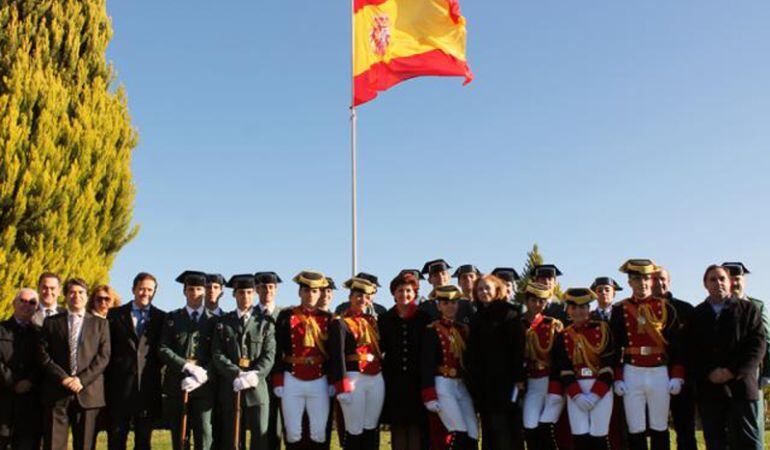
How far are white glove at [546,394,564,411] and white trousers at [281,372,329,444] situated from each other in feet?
7.36

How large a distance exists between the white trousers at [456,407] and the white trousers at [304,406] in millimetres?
1183

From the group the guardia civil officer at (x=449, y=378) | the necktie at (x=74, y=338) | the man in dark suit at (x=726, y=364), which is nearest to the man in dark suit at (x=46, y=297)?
the necktie at (x=74, y=338)

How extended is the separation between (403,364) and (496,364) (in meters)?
0.97

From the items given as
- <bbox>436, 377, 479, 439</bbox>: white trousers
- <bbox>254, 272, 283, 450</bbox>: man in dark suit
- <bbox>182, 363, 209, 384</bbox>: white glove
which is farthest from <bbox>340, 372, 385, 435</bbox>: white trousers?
<bbox>182, 363, 209, 384</bbox>: white glove

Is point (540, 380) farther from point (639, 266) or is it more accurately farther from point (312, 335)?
point (312, 335)

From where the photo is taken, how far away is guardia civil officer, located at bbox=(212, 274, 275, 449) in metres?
7.55

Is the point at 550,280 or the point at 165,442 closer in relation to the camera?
the point at 550,280

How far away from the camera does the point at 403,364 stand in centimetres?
753

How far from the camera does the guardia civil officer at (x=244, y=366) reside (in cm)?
755

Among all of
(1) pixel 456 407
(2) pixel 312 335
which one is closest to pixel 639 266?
(1) pixel 456 407

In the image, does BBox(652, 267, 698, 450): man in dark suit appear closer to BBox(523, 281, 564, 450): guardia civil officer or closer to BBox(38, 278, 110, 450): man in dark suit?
BBox(523, 281, 564, 450): guardia civil officer

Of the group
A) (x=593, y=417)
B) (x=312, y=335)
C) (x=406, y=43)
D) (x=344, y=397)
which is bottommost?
(x=593, y=417)

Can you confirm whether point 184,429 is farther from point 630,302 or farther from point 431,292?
point 630,302

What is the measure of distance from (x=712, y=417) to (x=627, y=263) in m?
1.73
